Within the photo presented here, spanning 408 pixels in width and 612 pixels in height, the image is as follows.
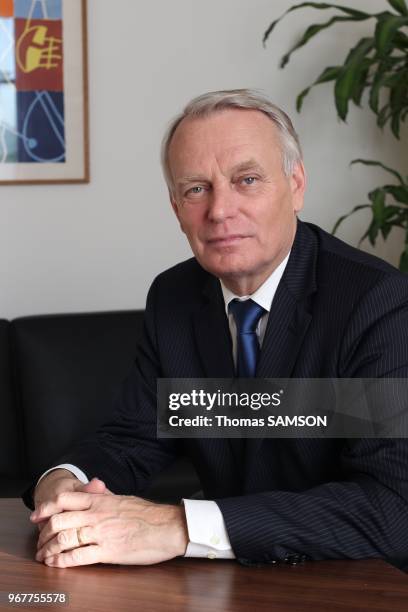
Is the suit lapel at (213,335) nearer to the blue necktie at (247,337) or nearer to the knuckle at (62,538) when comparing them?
the blue necktie at (247,337)

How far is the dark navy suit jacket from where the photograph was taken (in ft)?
4.65

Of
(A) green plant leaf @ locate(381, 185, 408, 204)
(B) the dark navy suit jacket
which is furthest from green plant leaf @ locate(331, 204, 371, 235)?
(B) the dark navy suit jacket

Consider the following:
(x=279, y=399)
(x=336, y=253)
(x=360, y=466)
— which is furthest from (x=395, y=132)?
(x=360, y=466)

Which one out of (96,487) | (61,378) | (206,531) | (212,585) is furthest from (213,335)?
(61,378)

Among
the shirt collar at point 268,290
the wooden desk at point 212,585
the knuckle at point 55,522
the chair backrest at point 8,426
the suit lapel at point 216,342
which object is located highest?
the shirt collar at point 268,290

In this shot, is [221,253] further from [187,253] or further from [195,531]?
[187,253]

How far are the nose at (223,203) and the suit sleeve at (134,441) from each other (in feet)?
1.20

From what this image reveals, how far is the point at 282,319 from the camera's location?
179 centimetres

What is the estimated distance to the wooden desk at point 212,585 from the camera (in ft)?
3.89

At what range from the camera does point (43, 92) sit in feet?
11.5

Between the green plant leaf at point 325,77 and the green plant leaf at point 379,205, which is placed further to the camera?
the green plant leaf at point 325,77

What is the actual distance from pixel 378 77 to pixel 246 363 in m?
1.80

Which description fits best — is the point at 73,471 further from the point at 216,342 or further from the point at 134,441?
the point at 216,342

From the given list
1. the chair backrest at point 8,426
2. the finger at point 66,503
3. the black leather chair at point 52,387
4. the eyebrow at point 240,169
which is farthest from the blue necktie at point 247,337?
the chair backrest at point 8,426
